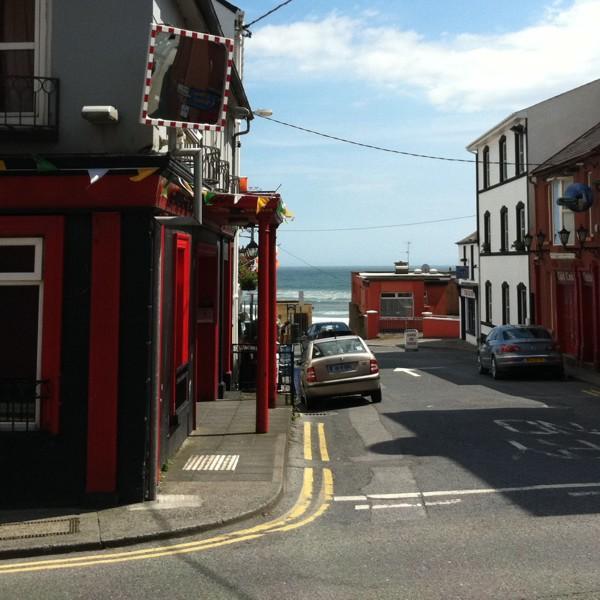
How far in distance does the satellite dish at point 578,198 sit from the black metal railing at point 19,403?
20.1 meters

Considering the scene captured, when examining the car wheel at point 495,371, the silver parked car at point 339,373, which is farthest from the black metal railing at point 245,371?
the car wheel at point 495,371

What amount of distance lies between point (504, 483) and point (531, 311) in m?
23.0

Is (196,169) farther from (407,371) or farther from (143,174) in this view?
(407,371)

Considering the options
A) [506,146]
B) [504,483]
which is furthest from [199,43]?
[506,146]

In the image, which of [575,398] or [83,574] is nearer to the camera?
[83,574]

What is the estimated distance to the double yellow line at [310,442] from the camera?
1106cm

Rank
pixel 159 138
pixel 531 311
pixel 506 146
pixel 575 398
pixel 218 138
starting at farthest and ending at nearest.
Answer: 1. pixel 506 146
2. pixel 531 311
3. pixel 575 398
4. pixel 218 138
5. pixel 159 138

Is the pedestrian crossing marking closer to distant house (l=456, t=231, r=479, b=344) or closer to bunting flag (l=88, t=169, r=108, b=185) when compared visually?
bunting flag (l=88, t=169, r=108, b=185)

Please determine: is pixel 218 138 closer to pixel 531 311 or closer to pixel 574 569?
pixel 574 569

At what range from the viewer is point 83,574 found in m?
6.21

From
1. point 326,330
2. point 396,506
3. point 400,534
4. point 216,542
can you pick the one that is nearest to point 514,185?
point 326,330

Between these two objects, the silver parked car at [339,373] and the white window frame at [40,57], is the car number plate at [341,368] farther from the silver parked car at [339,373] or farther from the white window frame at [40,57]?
the white window frame at [40,57]

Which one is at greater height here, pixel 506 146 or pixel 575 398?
pixel 506 146

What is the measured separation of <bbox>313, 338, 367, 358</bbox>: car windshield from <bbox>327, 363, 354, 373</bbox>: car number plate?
32 cm
